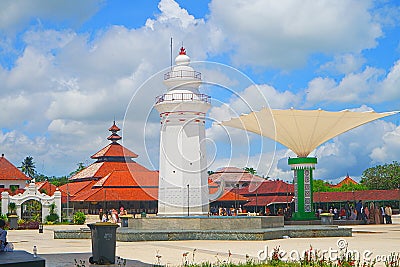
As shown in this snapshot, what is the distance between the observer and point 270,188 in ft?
207

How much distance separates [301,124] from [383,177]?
41.4m

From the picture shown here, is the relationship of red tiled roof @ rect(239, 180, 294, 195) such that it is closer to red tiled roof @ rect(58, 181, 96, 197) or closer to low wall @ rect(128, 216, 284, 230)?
red tiled roof @ rect(58, 181, 96, 197)

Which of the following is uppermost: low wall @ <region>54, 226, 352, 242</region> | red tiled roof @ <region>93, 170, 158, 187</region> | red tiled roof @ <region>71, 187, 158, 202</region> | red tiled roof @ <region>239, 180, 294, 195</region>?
red tiled roof @ <region>93, 170, 158, 187</region>

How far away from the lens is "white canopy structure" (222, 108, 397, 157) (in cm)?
3316

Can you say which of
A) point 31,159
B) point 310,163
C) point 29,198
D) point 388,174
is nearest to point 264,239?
point 310,163

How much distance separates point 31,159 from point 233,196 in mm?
63830

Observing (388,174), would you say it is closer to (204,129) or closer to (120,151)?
(120,151)

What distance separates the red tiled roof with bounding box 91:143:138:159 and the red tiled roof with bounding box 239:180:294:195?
1343 cm

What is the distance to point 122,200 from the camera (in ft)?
175

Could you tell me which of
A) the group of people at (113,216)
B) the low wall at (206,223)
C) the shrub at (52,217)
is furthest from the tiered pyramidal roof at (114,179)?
the low wall at (206,223)

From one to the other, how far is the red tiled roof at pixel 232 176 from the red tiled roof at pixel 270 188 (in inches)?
63.8

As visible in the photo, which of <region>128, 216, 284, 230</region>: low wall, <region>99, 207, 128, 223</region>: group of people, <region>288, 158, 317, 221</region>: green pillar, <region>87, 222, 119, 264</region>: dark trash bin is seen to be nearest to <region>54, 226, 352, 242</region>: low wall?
<region>128, 216, 284, 230</region>: low wall

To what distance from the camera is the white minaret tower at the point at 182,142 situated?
2959 centimetres

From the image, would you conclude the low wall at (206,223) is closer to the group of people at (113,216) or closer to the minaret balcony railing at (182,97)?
the minaret balcony railing at (182,97)
